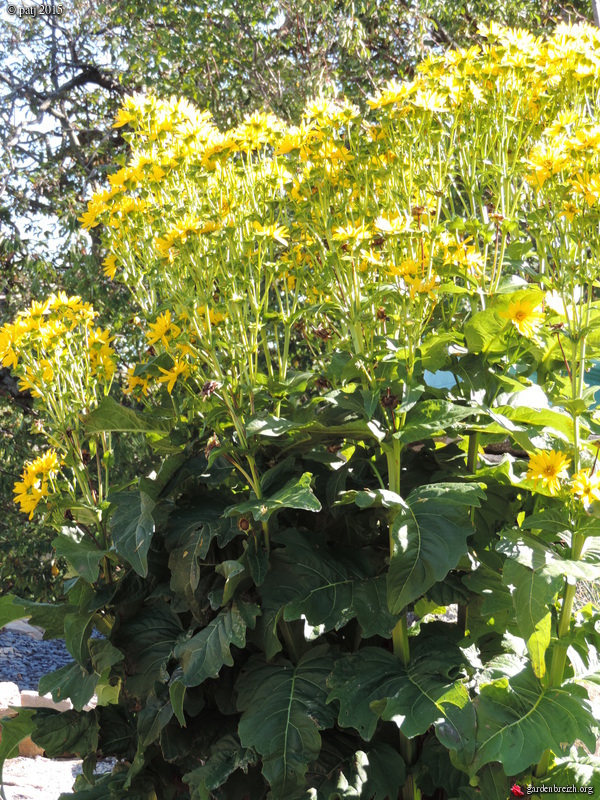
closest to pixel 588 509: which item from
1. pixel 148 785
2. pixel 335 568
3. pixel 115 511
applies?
pixel 335 568

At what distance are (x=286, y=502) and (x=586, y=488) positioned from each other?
57 centimetres

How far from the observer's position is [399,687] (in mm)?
1746

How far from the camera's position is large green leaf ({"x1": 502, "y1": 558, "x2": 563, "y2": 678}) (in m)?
1.57

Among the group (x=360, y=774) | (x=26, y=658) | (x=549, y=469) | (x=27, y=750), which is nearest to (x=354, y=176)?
(x=549, y=469)

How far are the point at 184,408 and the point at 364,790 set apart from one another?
0.97 metres

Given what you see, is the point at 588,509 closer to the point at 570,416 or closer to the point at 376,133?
the point at 570,416

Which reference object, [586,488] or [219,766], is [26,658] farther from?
[586,488]

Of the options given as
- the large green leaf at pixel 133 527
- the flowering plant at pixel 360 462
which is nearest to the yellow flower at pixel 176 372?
the flowering plant at pixel 360 462

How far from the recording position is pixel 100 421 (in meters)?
2.00

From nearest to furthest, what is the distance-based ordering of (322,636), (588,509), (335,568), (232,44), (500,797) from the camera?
(588,509) → (500,797) → (335,568) → (322,636) → (232,44)

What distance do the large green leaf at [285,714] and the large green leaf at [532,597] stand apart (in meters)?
0.47

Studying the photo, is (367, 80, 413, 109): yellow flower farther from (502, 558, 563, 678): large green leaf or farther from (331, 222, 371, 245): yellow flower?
(502, 558, 563, 678): large green leaf

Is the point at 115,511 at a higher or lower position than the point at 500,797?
higher

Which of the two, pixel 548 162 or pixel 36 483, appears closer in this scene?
pixel 548 162
